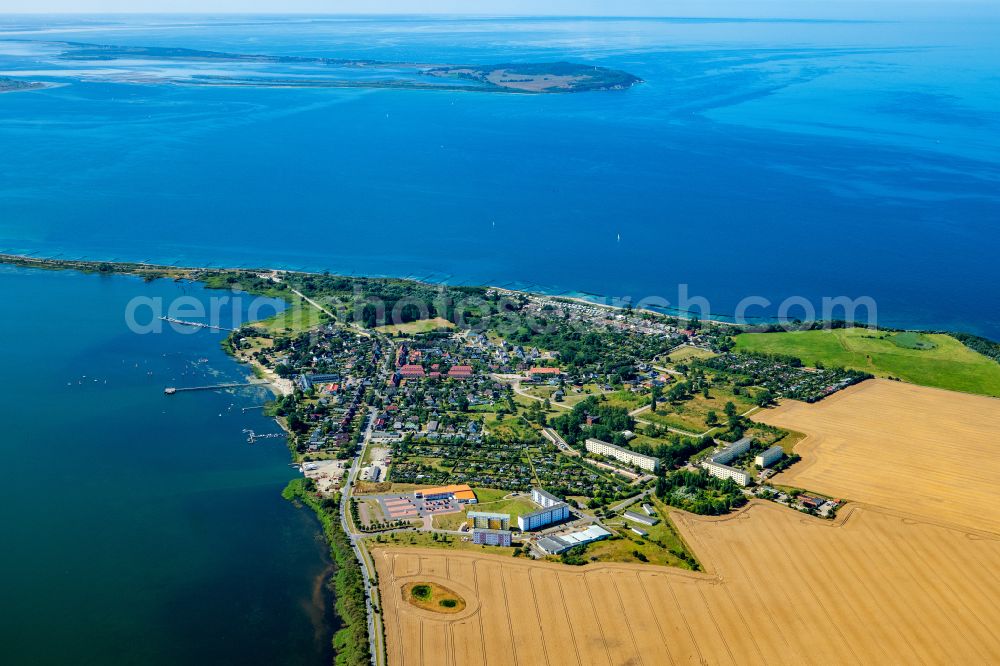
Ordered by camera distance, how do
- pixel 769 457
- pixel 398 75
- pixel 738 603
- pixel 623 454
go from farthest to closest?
pixel 398 75
pixel 623 454
pixel 769 457
pixel 738 603

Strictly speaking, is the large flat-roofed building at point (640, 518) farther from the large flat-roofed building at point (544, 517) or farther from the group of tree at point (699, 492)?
the large flat-roofed building at point (544, 517)

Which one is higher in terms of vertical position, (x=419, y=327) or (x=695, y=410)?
(x=695, y=410)

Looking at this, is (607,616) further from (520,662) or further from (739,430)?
(739,430)

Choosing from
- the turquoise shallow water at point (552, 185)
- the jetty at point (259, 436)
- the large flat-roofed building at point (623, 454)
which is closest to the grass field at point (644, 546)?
the large flat-roofed building at point (623, 454)

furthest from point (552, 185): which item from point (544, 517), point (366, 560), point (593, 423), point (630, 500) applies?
point (366, 560)

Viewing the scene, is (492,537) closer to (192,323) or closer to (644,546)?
(644,546)
